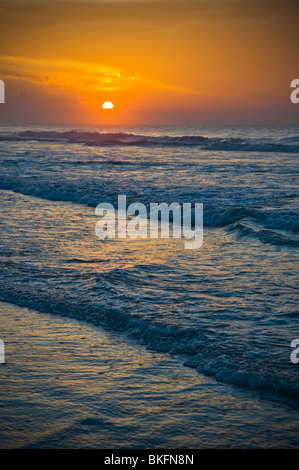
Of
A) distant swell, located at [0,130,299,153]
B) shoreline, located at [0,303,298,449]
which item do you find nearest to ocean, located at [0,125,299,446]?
shoreline, located at [0,303,298,449]

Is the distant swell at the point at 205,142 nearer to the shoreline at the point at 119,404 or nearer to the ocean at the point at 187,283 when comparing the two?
Result: the ocean at the point at 187,283

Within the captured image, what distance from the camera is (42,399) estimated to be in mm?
4148

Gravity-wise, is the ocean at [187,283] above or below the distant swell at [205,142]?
below

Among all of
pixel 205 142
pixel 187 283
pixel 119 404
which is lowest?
pixel 119 404

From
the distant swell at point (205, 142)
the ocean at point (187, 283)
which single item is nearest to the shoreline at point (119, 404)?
the ocean at point (187, 283)

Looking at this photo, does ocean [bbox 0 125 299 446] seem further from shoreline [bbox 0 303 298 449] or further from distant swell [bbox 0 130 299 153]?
distant swell [bbox 0 130 299 153]

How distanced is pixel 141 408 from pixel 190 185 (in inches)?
630

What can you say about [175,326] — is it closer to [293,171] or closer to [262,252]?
[262,252]

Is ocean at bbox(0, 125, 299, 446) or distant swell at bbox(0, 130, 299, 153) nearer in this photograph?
ocean at bbox(0, 125, 299, 446)

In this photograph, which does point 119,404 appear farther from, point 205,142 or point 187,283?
point 205,142

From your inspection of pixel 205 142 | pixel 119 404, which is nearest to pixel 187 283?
pixel 119 404
